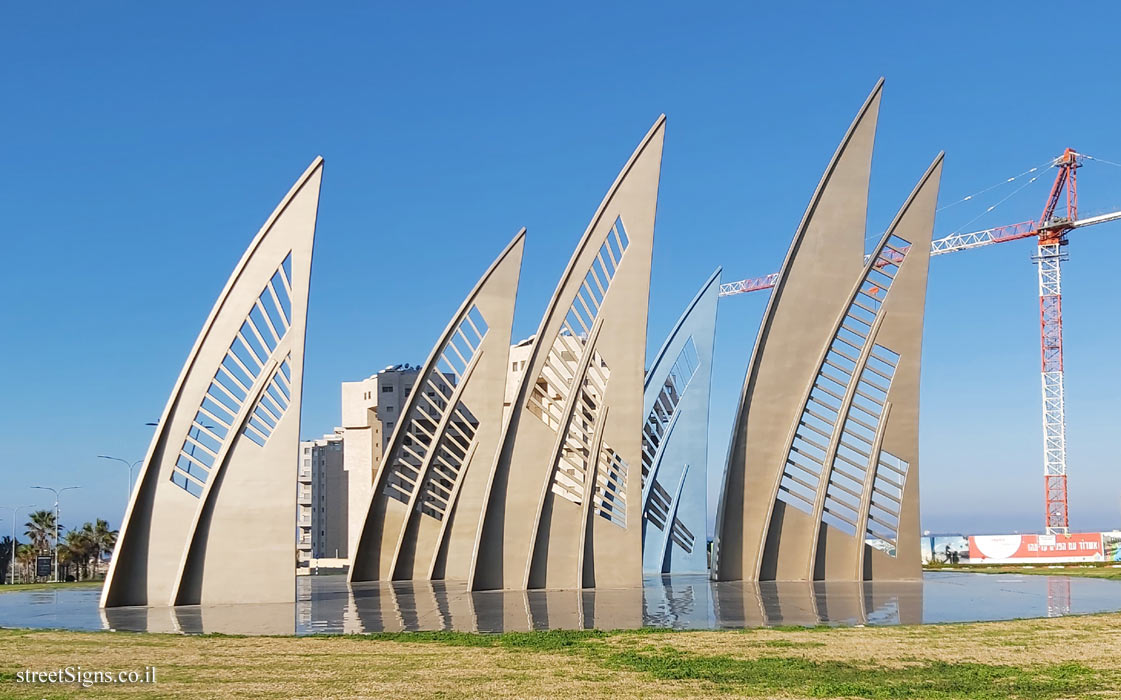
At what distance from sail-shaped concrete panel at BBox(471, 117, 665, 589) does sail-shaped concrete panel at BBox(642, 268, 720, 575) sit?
12422mm

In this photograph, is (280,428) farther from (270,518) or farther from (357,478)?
(357,478)

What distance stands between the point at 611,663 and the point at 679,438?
27.2 m

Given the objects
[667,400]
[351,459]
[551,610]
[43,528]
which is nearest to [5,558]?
[43,528]

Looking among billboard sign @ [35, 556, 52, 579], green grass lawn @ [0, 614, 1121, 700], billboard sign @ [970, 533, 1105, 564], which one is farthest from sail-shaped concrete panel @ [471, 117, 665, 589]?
billboard sign @ [35, 556, 52, 579]

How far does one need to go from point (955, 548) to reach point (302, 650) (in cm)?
3805

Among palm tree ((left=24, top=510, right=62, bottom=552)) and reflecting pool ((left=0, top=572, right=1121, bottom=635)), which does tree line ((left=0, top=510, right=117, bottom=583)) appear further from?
reflecting pool ((left=0, top=572, right=1121, bottom=635))

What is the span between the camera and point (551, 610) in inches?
676

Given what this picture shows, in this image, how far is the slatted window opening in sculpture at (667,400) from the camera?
37.3 meters

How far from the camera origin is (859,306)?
25062 mm

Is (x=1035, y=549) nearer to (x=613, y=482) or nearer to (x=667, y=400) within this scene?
(x=667, y=400)

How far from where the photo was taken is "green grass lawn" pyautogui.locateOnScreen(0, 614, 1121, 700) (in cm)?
884

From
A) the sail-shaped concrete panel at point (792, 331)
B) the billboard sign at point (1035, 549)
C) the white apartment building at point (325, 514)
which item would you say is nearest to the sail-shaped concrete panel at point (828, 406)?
the sail-shaped concrete panel at point (792, 331)

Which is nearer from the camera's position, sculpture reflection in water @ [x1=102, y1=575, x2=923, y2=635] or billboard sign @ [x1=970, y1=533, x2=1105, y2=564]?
sculpture reflection in water @ [x1=102, y1=575, x2=923, y2=635]

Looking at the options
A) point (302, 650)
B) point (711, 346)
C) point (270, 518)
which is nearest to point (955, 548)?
point (711, 346)
